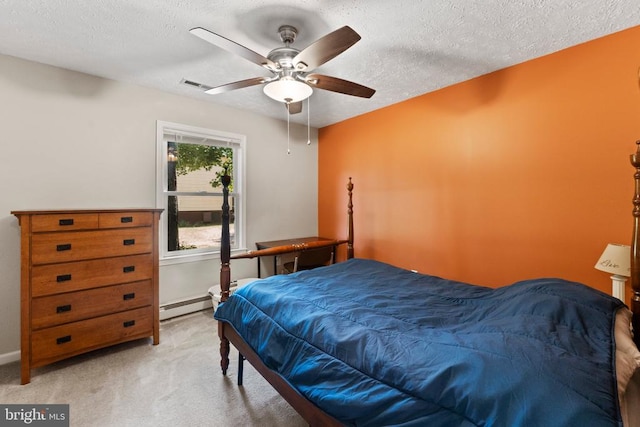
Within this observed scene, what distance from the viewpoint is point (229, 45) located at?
5.14 feet

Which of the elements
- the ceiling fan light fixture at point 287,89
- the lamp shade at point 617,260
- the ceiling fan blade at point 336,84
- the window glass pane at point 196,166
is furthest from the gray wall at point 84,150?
the lamp shade at point 617,260

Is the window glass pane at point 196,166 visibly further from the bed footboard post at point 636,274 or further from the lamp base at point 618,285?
the lamp base at point 618,285

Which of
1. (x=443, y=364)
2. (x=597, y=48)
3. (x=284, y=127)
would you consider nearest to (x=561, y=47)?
(x=597, y=48)

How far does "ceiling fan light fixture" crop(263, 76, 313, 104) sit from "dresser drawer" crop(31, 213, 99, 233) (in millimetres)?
1709

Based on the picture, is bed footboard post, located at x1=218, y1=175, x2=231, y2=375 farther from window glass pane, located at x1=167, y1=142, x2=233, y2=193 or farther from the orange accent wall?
the orange accent wall

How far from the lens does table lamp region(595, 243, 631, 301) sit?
67.4 inches

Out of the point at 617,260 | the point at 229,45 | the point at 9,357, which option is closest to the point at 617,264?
the point at 617,260

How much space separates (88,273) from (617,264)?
3.70 meters

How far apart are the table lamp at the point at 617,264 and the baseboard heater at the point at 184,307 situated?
3.55m

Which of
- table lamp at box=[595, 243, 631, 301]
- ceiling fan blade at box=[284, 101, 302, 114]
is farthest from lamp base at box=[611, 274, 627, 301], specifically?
ceiling fan blade at box=[284, 101, 302, 114]

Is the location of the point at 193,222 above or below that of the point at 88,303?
above

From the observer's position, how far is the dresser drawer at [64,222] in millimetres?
2006

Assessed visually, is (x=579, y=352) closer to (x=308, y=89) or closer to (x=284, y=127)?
(x=308, y=89)

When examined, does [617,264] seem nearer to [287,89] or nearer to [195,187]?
[287,89]
